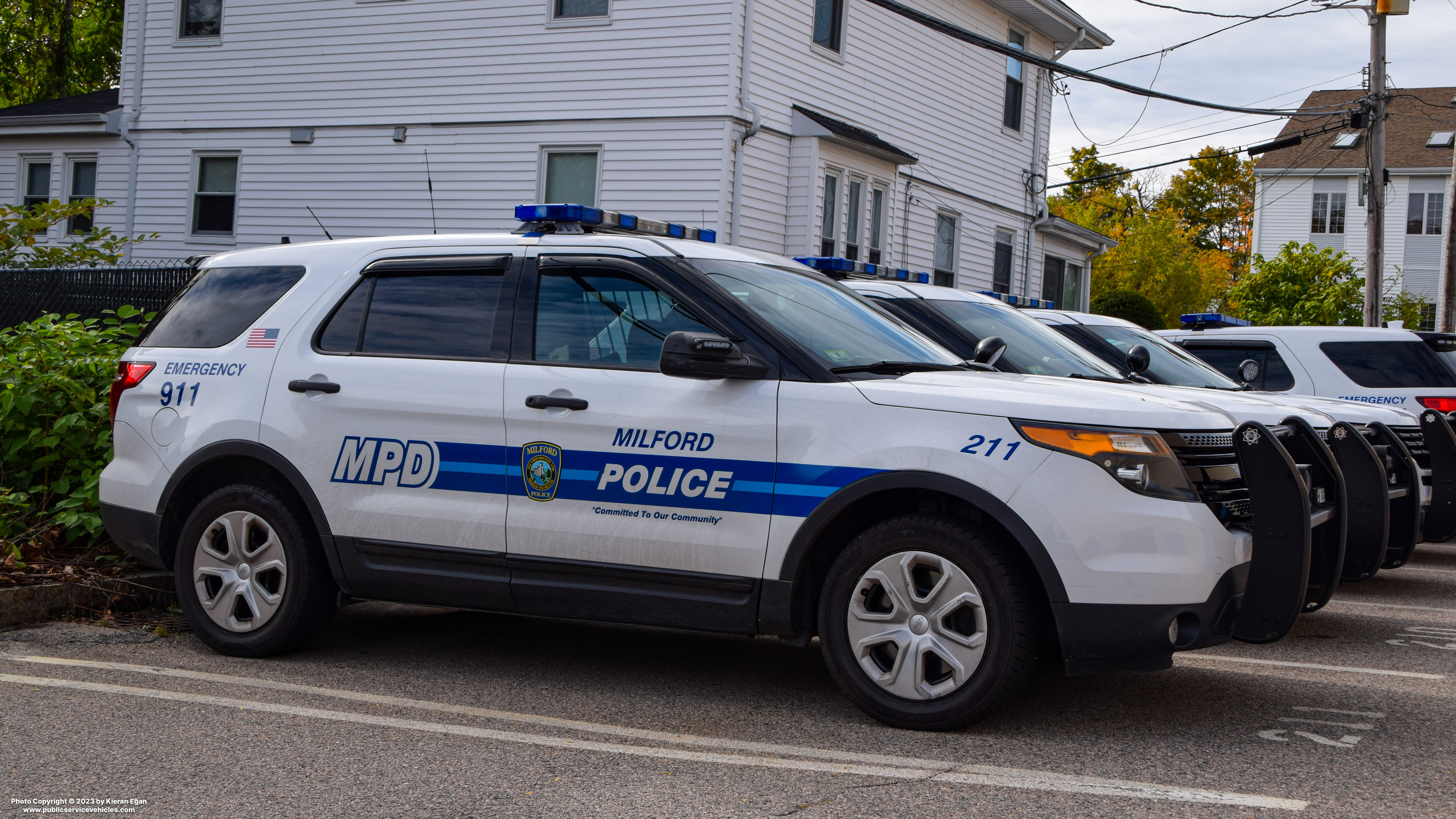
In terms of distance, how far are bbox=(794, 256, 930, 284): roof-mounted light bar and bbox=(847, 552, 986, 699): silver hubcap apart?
384 centimetres

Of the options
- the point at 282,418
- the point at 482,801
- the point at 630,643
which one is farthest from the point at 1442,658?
the point at 282,418

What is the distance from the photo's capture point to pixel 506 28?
1753 cm

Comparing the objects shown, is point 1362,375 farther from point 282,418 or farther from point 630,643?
point 282,418

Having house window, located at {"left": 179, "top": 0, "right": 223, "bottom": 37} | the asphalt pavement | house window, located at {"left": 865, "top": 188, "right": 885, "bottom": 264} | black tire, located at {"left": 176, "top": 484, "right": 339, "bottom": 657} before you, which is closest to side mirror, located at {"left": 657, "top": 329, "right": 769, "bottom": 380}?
the asphalt pavement

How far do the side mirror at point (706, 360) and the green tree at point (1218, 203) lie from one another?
6151cm

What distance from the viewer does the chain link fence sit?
13.9 metres

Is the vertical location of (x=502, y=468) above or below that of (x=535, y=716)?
above

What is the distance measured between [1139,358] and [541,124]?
1123 centimetres

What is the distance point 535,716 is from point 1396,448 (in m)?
4.79

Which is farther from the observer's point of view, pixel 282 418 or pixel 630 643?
pixel 630 643

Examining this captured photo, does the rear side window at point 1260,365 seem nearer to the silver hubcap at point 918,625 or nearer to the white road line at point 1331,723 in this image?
the white road line at point 1331,723

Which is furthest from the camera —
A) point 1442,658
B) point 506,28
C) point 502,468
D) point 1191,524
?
point 506,28

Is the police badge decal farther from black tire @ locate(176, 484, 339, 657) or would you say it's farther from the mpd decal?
black tire @ locate(176, 484, 339, 657)

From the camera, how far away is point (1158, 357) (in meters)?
9.31
